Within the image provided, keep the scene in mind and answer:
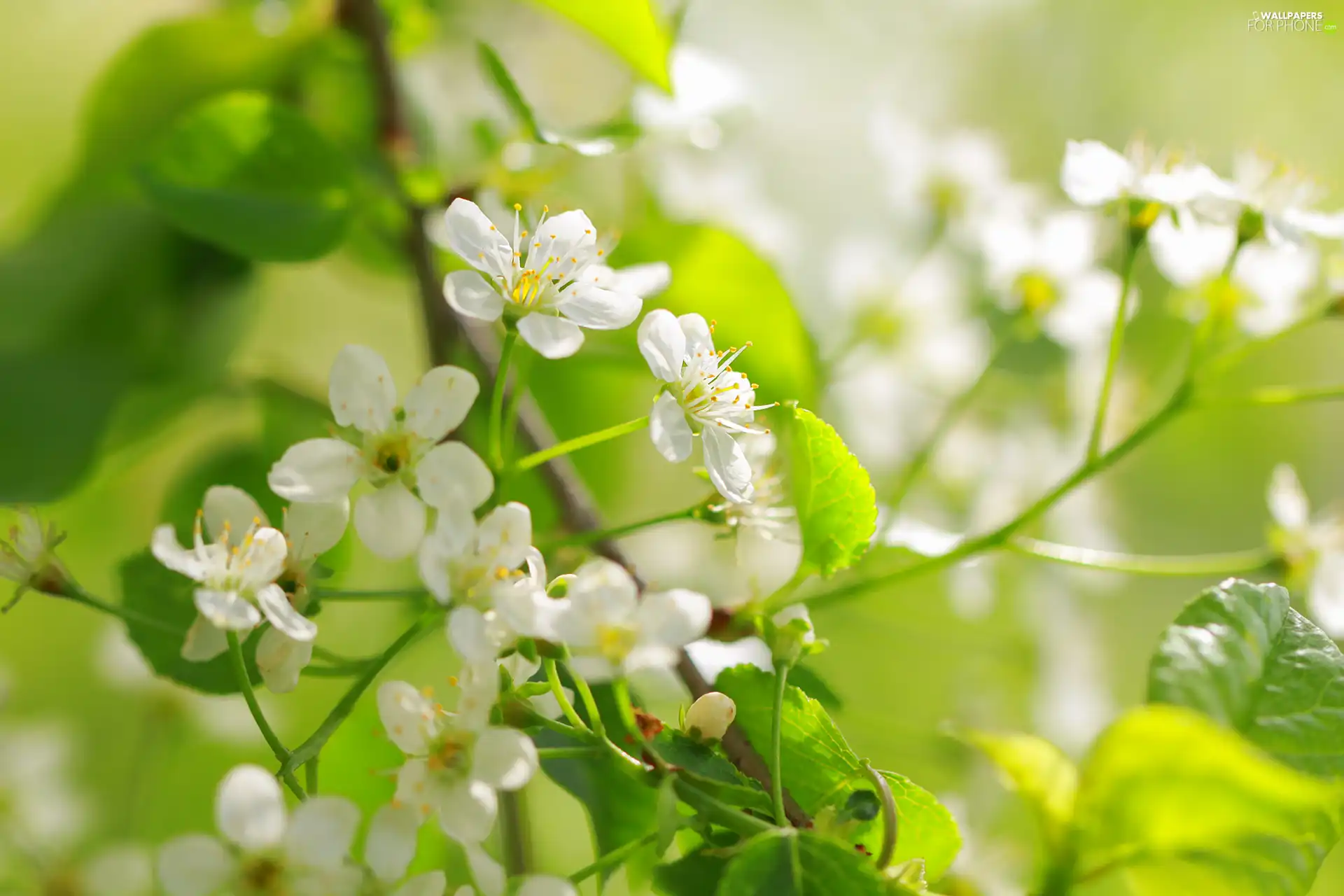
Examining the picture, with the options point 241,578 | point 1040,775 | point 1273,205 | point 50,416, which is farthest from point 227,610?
point 1273,205

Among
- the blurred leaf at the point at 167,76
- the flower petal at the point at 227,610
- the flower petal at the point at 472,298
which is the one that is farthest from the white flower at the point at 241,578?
the blurred leaf at the point at 167,76

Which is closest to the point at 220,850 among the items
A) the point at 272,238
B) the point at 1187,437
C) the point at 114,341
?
the point at 272,238

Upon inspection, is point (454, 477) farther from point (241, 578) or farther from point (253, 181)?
point (253, 181)

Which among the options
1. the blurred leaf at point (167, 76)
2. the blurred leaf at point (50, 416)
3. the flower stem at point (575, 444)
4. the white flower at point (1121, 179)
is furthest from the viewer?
the blurred leaf at point (167, 76)

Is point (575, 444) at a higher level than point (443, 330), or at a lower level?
higher

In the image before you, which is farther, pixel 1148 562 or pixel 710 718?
pixel 1148 562

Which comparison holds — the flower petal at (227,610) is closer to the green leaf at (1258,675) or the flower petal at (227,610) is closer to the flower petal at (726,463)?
the flower petal at (726,463)

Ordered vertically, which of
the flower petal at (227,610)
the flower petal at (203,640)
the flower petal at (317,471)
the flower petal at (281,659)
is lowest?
the flower petal at (203,640)
